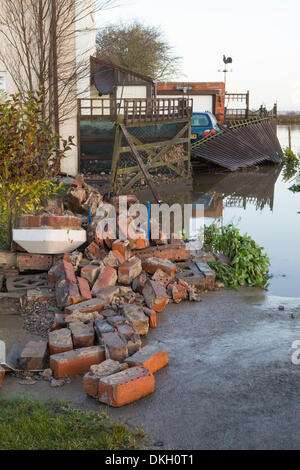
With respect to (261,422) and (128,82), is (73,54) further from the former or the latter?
(261,422)

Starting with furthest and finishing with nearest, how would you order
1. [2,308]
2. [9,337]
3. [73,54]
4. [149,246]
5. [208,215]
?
[73,54], [208,215], [149,246], [2,308], [9,337]

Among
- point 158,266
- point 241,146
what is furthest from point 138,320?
point 241,146

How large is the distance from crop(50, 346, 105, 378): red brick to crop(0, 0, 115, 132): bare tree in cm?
818

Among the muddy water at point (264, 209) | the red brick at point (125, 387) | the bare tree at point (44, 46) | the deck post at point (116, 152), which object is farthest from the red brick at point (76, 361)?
the deck post at point (116, 152)

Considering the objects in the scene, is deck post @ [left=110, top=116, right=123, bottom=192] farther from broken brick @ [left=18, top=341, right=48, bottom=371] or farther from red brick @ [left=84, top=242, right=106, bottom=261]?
broken brick @ [left=18, top=341, right=48, bottom=371]

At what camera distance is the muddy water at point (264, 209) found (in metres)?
7.53

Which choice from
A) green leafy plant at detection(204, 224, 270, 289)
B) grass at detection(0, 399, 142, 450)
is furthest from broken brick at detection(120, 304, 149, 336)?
green leafy plant at detection(204, 224, 270, 289)

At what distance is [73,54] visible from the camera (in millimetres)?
13727

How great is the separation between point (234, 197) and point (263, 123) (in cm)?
920

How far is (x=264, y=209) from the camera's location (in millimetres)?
13031

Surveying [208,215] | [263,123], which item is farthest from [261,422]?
[263,123]

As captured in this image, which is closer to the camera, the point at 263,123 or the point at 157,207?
the point at 157,207

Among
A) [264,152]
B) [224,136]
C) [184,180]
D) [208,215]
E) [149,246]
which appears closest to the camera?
[149,246]

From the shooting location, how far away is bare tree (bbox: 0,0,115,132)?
462 inches
